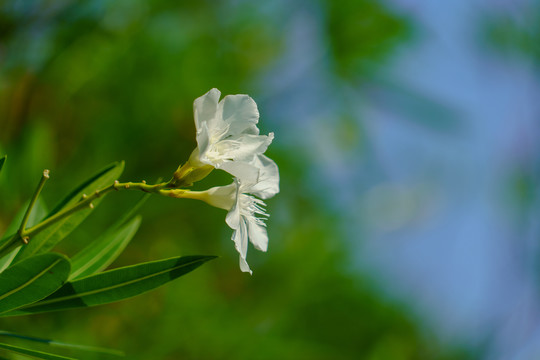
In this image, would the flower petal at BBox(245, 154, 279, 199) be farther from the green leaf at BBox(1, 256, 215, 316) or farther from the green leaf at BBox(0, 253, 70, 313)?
the green leaf at BBox(0, 253, 70, 313)

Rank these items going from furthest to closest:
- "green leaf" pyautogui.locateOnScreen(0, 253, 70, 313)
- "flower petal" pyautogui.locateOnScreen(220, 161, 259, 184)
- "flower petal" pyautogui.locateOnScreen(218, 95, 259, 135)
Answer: "flower petal" pyautogui.locateOnScreen(218, 95, 259, 135)
"flower petal" pyautogui.locateOnScreen(220, 161, 259, 184)
"green leaf" pyautogui.locateOnScreen(0, 253, 70, 313)

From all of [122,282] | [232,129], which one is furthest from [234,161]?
[122,282]

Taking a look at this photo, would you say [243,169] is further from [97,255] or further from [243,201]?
[97,255]

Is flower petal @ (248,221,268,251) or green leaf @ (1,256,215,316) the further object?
flower petal @ (248,221,268,251)

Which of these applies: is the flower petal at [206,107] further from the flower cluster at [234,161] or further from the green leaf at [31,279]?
the green leaf at [31,279]

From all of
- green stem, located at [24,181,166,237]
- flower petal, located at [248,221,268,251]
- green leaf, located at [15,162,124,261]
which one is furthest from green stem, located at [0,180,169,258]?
flower petal, located at [248,221,268,251]

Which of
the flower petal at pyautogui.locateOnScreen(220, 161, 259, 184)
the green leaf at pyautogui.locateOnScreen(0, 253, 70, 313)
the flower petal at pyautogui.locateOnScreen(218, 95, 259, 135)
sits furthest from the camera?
the flower petal at pyautogui.locateOnScreen(218, 95, 259, 135)
